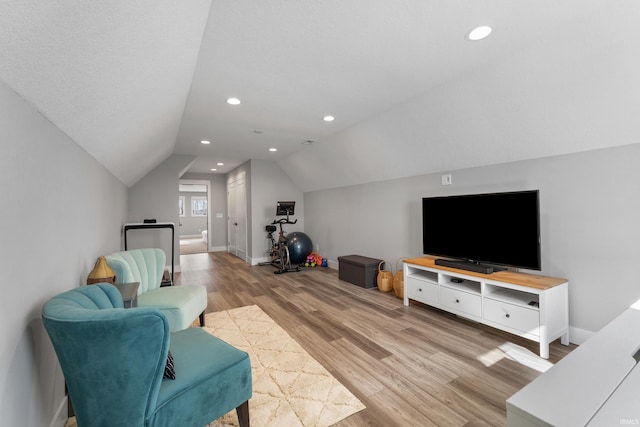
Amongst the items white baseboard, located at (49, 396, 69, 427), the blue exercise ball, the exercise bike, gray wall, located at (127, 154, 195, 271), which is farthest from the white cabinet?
gray wall, located at (127, 154, 195, 271)

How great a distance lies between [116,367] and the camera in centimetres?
107

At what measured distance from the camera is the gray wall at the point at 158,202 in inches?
217

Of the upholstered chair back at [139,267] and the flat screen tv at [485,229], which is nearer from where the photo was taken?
the upholstered chair back at [139,267]

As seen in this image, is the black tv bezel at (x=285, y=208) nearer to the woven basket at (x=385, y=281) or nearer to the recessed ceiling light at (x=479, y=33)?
the woven basket at (x=385, y=281)

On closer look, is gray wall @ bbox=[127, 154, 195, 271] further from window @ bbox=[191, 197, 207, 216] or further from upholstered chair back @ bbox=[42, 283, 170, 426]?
window @ bbox=[191, 197, 207, 216]

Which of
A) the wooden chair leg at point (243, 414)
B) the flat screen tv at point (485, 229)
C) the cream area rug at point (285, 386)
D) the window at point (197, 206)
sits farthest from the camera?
the window at point (197, 206)

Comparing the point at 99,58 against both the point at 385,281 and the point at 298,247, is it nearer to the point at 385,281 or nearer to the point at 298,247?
the point at 385,281

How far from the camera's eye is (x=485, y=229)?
3004mm

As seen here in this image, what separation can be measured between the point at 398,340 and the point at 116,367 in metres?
2.33

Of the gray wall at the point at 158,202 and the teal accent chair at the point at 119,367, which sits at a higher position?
the gray wall at the point at 158,202

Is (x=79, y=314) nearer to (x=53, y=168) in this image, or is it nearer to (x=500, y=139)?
(x=53, y=168)

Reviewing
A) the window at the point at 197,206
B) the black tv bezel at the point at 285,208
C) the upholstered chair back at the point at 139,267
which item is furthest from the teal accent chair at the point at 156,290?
the window at the point at 197,206

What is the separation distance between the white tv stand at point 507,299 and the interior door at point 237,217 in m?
4.88

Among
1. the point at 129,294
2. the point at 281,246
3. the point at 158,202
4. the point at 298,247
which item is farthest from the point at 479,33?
the point at 158,202
